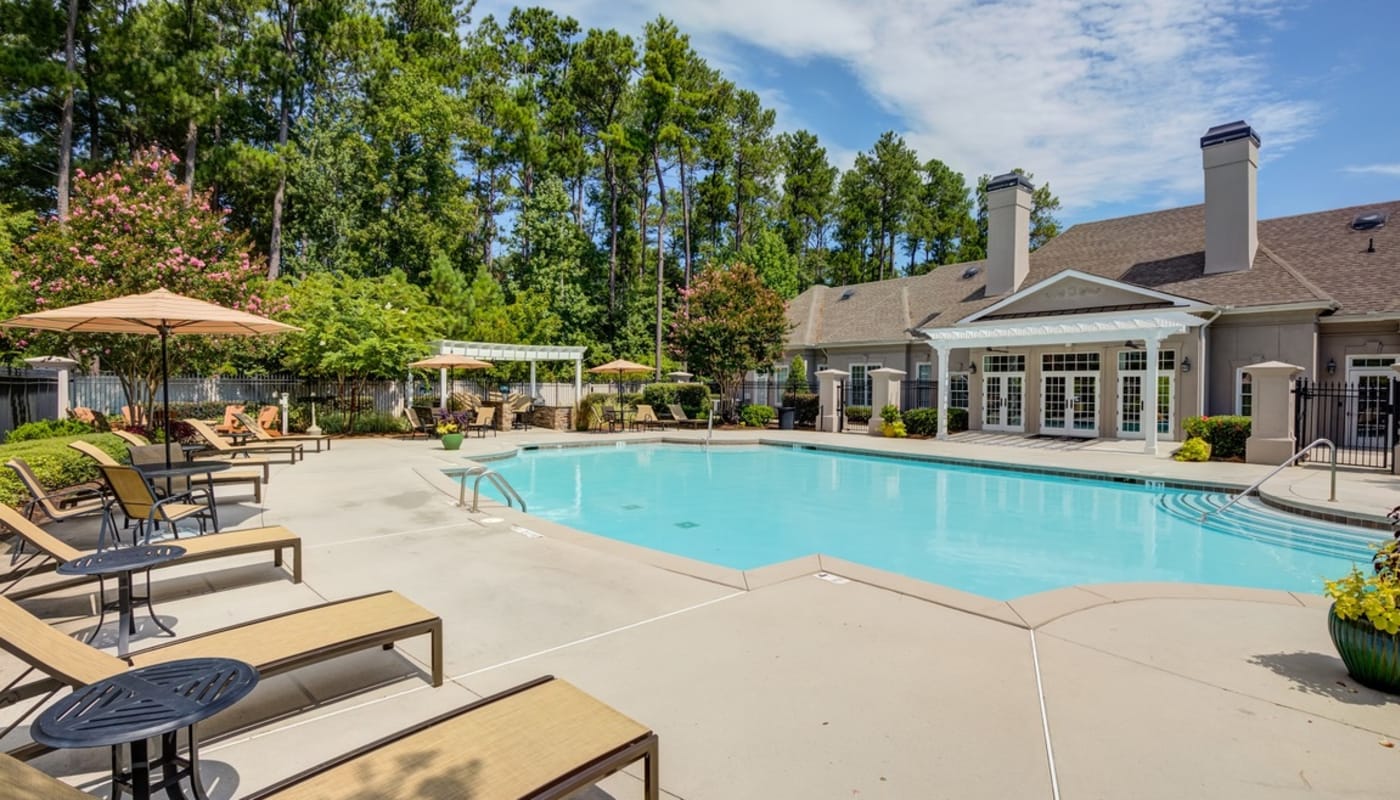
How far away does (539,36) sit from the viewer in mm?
35438

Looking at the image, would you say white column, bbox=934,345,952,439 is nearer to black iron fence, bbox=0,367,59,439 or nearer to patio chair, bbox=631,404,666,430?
patio chair, bbox=631,404,666,430

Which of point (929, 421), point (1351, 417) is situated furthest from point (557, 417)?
point (1351, 417)

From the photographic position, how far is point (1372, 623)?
3.42 m

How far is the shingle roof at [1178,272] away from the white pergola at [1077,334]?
237cm

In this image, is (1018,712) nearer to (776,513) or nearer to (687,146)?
(776,513)

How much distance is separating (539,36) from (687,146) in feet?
35.1

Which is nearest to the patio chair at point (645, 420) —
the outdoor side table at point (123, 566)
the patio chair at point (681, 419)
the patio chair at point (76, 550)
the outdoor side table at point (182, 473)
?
the patio chair at point (681, 419)

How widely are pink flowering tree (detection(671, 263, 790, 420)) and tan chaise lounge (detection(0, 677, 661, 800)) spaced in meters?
22.4

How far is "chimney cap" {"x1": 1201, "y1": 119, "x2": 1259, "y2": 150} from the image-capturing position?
59.0 feet

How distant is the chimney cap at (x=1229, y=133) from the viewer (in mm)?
17984

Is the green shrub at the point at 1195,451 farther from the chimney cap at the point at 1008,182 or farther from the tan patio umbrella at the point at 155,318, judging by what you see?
the tan patio umbrella at the point at 155,318

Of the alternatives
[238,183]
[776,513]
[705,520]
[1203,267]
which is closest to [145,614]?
[705,520]

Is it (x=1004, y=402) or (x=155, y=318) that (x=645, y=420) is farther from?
(x=155, y=318)

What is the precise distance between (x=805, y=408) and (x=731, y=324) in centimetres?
413
